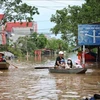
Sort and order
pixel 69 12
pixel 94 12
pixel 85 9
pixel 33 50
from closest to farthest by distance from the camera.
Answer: pixel 94 12
pixel 85 9
pixel 69 12
pixel 33 50

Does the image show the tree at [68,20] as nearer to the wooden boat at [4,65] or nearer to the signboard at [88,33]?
the signboard at [88,33]

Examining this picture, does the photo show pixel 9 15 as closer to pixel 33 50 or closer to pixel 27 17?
pixel 27 17

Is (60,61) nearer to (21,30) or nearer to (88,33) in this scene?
(88,33)

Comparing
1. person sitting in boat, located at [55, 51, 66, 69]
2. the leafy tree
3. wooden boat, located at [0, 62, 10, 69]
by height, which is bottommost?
wooden boat, located at [0, 62, 10, 69]

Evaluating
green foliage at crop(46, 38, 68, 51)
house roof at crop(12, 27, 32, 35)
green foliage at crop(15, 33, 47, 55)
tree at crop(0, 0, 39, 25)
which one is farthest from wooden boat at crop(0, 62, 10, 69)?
green foliage at crop(46, 38, 68, 51)

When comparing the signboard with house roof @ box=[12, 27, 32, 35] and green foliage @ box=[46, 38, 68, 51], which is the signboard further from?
green foliage @ box=[46, 38, 68, 51]

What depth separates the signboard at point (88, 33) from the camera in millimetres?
24547

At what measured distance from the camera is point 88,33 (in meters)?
24.6

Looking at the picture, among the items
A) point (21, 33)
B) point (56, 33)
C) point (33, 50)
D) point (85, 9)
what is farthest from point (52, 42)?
point (85, 9)

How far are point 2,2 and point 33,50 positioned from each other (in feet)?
212

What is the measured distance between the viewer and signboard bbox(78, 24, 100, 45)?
966 inches

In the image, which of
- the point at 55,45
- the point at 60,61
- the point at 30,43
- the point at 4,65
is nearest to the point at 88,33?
the point at 60,61

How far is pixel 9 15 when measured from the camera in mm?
23562

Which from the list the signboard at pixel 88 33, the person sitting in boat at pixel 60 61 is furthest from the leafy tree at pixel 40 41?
the person sitting in boat at pixel 60 61
